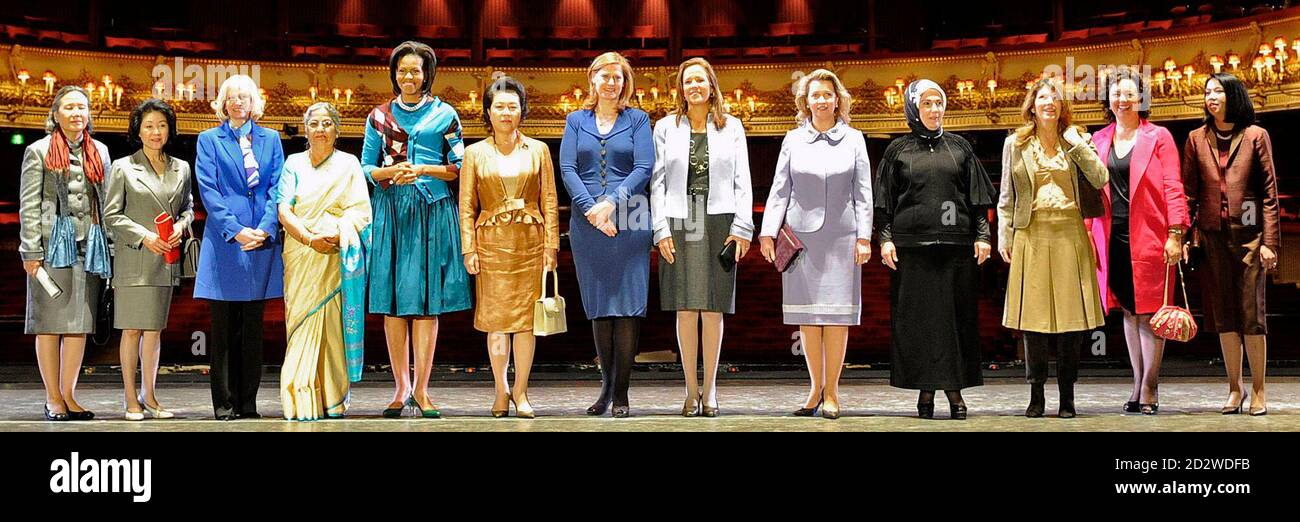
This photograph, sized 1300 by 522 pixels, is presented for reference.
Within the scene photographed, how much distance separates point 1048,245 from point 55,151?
3.84 meters

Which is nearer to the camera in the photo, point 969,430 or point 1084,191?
point 969,430

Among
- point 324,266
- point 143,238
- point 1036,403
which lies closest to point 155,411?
point 143,238

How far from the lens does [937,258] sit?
4309 millimetres

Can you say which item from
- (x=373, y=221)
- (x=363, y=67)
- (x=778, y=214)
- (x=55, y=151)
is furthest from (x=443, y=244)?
(x=363, y=67)

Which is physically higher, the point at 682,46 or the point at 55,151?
the point at 682,46

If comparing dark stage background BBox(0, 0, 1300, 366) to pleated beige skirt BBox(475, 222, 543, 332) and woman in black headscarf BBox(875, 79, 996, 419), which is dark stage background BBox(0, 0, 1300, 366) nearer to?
pleated beige skirt BBox(475, 222, 543, 332)

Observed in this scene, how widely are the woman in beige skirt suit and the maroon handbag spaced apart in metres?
0.82

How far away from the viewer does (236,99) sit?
14.5ft

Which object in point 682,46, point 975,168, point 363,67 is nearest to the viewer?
point 975,168

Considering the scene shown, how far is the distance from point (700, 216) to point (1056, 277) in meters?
1.37
